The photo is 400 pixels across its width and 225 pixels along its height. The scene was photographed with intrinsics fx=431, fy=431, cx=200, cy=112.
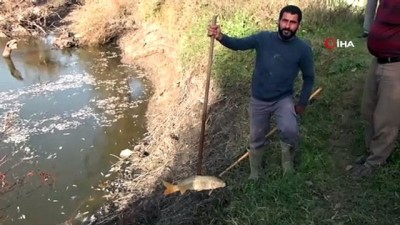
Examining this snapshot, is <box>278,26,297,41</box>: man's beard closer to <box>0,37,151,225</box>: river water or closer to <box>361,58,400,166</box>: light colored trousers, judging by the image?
<box>361,58,400,166</box>: light colored trousers

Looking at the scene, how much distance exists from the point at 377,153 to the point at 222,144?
2.02 meters

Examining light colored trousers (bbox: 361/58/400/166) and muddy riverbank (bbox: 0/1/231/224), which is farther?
muddy riverbank (bbox: 0/1/231/224)

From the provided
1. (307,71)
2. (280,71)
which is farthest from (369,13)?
(280,71)

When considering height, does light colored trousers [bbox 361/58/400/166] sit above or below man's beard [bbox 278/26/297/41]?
below

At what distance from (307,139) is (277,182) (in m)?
0.86

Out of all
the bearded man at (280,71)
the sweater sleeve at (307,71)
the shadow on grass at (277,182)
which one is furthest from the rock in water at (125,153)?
the sweater sleeve at (307,71)

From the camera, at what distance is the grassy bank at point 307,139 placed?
3.82 meters

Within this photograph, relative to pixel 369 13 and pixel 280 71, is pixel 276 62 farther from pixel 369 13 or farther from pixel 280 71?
pixel 369 13

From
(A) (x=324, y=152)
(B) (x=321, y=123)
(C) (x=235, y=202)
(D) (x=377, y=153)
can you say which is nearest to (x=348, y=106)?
(B) (x=321, y=123)

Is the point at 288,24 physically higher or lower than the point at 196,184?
higher

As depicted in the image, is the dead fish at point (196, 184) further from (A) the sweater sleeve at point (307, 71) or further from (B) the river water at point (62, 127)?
(B) the river water at point (62, 127)

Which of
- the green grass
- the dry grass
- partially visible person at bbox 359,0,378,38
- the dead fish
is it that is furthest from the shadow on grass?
the dry grass

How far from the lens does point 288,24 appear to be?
143 inches

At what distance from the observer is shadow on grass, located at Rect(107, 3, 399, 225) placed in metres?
3.79
